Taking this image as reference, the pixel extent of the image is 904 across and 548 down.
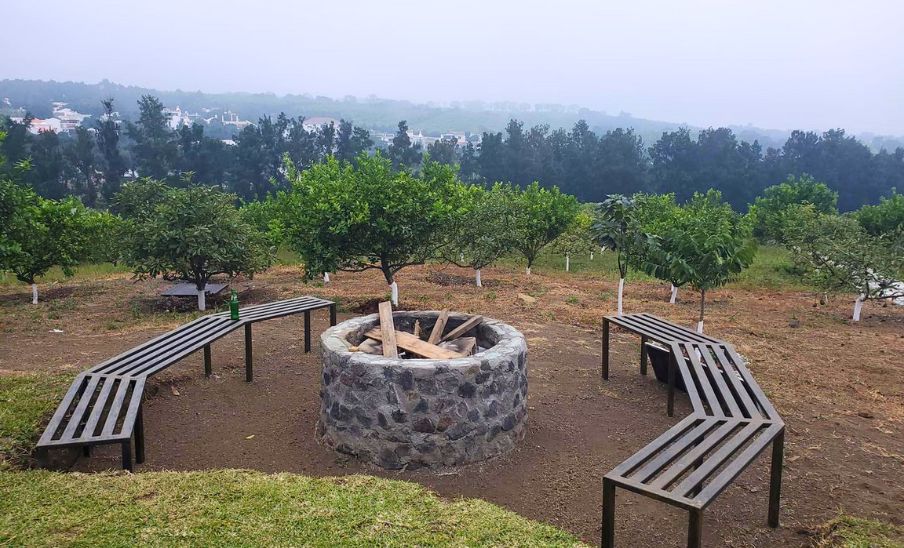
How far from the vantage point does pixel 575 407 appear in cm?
762

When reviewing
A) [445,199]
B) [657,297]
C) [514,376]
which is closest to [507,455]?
[514,376]

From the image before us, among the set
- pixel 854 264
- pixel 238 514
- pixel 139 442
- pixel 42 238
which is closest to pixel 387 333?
pixel 139 442

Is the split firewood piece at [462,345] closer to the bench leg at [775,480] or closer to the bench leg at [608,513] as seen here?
the bench leg at [608,513]

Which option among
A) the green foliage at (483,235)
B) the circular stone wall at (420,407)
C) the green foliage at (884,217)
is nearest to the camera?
the circular stone wall at (420,407)

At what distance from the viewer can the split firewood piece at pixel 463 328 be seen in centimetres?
757

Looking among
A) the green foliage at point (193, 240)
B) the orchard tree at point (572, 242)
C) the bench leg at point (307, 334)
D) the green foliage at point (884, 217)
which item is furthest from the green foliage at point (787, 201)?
the bench leg at point (307, 334)

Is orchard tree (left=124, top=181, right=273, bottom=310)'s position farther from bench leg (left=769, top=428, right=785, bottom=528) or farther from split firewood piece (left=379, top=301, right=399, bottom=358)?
bench leg (left=769, top=428, right=785, bottom=528)

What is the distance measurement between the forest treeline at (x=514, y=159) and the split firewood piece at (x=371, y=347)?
3951 centimetres

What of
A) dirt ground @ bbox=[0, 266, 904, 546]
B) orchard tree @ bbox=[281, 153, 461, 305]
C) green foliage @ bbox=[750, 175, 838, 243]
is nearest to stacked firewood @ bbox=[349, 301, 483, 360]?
dirt ground @ bbox=[0, 266, 904, 546]

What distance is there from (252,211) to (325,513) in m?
18.3

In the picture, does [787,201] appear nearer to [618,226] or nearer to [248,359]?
[618,226]

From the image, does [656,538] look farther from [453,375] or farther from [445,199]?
[445,199]

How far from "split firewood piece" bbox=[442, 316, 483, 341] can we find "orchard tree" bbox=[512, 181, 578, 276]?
418 inches

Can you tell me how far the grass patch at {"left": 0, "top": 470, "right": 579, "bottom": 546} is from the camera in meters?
4.14
